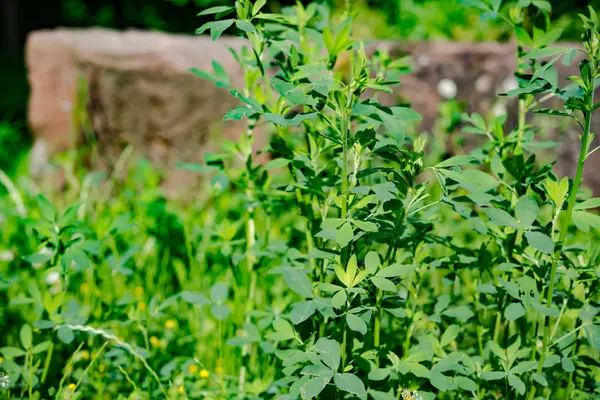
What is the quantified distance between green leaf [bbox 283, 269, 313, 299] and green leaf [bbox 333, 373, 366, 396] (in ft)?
0.60

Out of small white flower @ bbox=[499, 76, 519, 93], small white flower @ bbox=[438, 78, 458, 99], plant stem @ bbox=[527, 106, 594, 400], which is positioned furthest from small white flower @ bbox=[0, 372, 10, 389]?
small white flower @ bbox=[499, 76, 519, 93]

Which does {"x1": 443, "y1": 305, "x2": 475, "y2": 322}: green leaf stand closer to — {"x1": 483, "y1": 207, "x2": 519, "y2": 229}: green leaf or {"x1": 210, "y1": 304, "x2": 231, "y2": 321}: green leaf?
{"x1": 483, "y1": 207, "x2": 519, "y2": 229}: green leaf

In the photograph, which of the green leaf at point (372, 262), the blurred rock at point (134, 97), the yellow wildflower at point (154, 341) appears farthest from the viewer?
the blurred rock at point (134, 97)

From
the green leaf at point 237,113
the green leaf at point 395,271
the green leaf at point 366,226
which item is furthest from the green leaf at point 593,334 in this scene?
the green leaf at point 237,113

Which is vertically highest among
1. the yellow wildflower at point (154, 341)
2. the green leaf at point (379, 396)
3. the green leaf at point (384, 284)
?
the green leaf at point (384, 284)

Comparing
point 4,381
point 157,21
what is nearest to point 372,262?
point 4,381

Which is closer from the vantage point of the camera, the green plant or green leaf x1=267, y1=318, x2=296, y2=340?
the green plant

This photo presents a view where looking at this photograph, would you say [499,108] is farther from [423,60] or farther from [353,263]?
[353,263]

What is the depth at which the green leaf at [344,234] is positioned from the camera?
3.56ft

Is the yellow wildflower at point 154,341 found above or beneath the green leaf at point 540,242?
beneath

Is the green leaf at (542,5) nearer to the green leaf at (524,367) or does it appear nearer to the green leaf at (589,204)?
the green leaf at (589,204)

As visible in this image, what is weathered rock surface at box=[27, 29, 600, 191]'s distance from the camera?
2.96 metres

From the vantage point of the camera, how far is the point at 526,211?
1.16 metres

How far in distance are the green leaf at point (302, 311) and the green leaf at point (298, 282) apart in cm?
5
